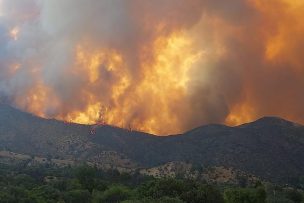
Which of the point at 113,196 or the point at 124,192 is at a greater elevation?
the point at 124,192

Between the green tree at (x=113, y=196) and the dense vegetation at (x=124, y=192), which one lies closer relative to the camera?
the dense vegetation at (x=124, y=192)

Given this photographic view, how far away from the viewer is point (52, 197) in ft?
374

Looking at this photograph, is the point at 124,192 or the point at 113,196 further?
the point at 124,192

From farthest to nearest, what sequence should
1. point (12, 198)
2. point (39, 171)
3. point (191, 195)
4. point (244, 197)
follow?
1. point (39, 171)
2. point (244, 197)
3. point (12, 198)
4. point (191, 195)

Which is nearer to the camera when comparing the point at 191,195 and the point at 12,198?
the point at 191,195

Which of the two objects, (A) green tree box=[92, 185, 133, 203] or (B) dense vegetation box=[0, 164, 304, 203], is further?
(A) green tree box=[92, 185, 133, 203]

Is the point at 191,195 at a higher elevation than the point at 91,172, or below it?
below

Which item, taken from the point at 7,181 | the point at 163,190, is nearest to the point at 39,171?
the point at 7,181

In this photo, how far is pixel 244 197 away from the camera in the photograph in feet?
342

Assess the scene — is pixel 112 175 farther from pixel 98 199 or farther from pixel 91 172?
pixel 98 199

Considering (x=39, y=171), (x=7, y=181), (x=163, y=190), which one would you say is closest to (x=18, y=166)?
(x=39, y=171)

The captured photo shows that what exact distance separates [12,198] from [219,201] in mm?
42020

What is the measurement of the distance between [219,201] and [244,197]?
13571 millimetres

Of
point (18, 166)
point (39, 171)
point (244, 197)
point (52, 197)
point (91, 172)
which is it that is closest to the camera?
point (244, 197)
